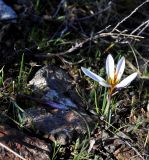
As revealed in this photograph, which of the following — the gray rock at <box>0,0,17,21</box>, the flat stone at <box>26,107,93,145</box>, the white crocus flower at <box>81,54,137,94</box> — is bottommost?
the flat stone at <box>26,107,93,145</box>

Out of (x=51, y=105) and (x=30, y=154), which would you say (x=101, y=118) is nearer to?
(x=51, y=105)

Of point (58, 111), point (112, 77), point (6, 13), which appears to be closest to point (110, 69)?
point (112, 77)

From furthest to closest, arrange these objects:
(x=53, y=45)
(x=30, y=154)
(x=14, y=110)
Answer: (x=53, y=45) < (x=14, y=110) < (x=30, y=154)

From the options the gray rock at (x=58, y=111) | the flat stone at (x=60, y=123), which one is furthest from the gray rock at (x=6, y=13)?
the flat stone at (x=60, y=123)

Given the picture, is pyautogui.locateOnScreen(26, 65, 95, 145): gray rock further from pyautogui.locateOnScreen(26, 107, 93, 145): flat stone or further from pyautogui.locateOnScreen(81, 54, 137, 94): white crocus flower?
pyautogui.locateOnScreen(81, 54, 137, 94): white crocus flower

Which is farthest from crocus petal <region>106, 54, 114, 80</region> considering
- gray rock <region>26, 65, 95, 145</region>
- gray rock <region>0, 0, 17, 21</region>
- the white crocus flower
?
gray rock <region>0, 0, 17, 21</region>

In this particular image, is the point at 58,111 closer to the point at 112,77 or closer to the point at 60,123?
the point at 60,123

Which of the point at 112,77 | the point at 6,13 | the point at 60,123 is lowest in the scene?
the point at 60,123

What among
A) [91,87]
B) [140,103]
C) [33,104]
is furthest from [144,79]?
[33,104]

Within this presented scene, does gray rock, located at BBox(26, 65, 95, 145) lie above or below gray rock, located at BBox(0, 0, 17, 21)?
below
